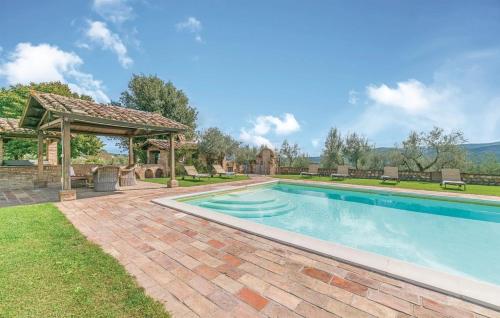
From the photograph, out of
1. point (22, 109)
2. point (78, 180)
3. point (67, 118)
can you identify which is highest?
point (22, 109)

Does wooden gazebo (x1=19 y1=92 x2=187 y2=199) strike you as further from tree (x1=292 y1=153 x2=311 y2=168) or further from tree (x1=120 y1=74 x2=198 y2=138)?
tree (x1=292 y1=153 x2=311 y2=168)

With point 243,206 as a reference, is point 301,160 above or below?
above

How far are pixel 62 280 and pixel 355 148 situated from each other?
80.0ft

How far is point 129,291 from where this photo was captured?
236 cm

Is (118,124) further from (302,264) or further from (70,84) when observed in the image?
(70,84)

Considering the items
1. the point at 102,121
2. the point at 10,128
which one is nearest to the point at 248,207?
the point at 102,121

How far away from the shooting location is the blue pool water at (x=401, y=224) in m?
4.49

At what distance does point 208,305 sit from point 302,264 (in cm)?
145

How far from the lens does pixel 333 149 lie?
915 inches

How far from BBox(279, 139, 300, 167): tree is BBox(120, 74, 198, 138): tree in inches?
493

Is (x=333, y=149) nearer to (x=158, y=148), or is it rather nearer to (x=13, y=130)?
(x=158, y=148)

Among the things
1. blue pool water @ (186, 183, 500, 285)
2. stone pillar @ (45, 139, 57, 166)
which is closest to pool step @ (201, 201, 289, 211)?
blue pool water @ (186, 183, 500, 285)

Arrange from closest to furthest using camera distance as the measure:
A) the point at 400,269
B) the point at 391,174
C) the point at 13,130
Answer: the point at 400,269 → the point at 13,130 → the point at 391,174

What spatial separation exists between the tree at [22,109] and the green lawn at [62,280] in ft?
65.6
